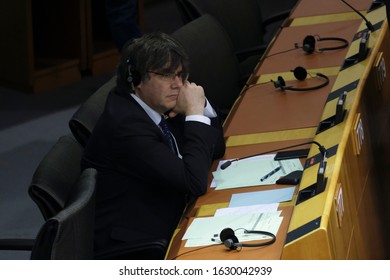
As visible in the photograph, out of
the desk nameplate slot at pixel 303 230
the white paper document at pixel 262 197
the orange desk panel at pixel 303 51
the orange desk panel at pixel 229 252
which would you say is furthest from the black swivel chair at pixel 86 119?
the orange desk panel at pixel 303 51

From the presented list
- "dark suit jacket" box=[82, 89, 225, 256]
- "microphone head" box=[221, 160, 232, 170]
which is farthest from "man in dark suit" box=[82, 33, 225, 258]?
"microphone head" box=[221, 160, 232, 170]

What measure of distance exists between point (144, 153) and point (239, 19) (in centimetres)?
231

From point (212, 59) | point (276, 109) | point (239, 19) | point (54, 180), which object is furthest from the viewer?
point (239, 19)

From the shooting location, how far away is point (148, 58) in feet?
10.4

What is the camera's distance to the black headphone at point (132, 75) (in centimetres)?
317

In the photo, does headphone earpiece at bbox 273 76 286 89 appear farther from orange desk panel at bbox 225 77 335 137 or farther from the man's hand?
the man's hand

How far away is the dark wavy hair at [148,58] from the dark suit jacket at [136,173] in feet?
0.25

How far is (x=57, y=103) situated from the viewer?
240 inches

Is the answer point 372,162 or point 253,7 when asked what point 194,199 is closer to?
point 372,162

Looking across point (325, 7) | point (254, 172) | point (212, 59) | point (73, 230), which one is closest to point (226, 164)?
point (254, 172)

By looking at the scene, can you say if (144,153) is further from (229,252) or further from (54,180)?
(229,252)

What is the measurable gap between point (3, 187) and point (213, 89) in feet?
3.98

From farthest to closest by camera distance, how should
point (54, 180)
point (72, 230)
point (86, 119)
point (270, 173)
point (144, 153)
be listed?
point (86, 119) < point (270, 173) < point (144, 153) < point (54, 180) < point (72, 230)

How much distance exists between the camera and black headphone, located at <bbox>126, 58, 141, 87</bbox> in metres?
3.17
